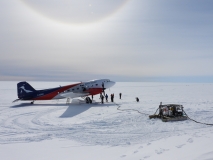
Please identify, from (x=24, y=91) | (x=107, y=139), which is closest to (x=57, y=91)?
(x=24, y=91)

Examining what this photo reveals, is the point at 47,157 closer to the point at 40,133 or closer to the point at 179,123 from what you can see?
the point at 40,133

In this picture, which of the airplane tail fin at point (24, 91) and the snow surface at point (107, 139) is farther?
the airplane tail fin at point (24, 91)

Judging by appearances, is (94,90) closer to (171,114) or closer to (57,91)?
(57,91)

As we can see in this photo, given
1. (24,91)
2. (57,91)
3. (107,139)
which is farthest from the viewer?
(24,91)

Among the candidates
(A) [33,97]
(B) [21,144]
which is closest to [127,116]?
(B) [21,144]

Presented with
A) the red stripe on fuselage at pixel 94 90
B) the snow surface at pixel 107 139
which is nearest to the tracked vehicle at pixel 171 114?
the snow surface at pixel 107 139

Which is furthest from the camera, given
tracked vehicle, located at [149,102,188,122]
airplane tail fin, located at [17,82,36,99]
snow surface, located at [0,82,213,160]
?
airplane tail fin, located at [17,82,36,99]

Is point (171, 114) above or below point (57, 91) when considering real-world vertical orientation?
below

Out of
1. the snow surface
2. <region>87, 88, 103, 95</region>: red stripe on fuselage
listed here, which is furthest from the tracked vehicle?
<region>87, 88, 103, 95</region>: red stripe on fuselage

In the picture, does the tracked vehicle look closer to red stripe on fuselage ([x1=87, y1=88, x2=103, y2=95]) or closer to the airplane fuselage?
red stripe on fuselage ([x1=87, y1=88, x2=103, y2=95])

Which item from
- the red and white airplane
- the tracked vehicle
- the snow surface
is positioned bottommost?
the snow surface

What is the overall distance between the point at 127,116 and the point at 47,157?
9.43 meters

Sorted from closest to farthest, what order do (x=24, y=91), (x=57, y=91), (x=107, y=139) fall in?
1. (x=107, y=139)
2. (x=57, y=91)
3. (x=24, y=91)

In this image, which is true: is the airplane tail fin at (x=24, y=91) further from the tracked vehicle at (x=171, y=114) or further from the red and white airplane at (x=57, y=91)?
the tracked vehicle at (x=171, y=114)
